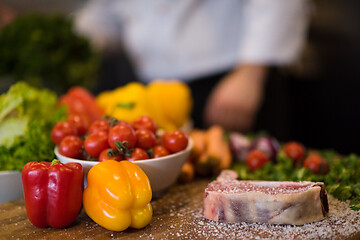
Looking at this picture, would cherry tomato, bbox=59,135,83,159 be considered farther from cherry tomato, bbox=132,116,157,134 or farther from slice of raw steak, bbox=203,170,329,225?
slice of raw steak, bbox=203,170,329,225

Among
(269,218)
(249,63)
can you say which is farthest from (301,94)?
(269,218)

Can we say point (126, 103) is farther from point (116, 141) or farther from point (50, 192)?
point (50, 192)

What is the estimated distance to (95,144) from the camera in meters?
1.04

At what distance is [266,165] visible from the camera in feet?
4.40

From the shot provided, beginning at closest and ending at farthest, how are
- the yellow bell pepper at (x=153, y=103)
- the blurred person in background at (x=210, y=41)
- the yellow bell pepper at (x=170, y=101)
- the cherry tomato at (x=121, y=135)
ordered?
1. the cherry tomato at (x=121, y=135)
2. the yellow bell pepper at (x=153, y=103)
3. the yellow bell pepper at (x=170, y=101)
4. the blurred person in background at (x=210, y=41)

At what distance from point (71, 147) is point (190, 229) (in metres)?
0.42

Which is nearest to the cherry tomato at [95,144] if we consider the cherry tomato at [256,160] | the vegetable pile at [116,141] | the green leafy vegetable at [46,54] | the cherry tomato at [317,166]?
the vegetable pile at [116,141]

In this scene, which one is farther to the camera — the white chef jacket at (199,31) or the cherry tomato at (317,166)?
the white chef jacket at (199,31)

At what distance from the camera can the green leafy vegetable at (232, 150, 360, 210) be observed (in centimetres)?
109

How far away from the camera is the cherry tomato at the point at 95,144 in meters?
1.05

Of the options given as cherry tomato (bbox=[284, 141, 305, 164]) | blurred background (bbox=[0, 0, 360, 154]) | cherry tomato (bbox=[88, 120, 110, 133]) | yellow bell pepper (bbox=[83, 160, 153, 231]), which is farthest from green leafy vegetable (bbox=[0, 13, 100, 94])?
cherry tomato (bbox=[284, 141, 305, 164])

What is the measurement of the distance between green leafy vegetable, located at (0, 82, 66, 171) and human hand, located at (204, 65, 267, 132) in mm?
986

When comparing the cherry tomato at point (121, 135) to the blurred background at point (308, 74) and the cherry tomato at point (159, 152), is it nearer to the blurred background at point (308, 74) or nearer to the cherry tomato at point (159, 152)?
the cherry tomato at point (159, 152)

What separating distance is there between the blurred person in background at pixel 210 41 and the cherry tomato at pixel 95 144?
105 cm
